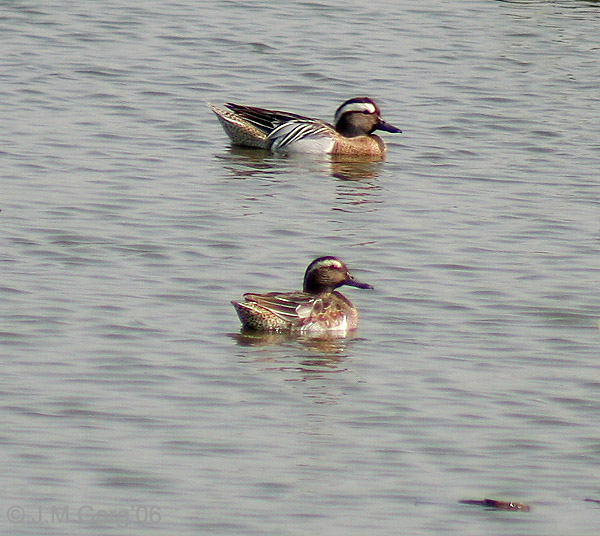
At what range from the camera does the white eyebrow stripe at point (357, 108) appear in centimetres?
1709

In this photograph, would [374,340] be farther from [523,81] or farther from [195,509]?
[523,81]

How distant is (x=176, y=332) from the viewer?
10.4 m

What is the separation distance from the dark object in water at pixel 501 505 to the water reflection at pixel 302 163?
8.14m

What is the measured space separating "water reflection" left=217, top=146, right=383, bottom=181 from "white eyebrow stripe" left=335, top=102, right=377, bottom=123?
487 millimetres

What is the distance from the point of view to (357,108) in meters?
17.2

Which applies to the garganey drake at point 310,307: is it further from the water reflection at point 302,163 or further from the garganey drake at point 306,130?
the garganey drake at point 306,130

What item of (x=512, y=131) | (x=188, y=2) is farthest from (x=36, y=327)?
(x=188, y=2)

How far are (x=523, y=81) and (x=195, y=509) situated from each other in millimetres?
13431

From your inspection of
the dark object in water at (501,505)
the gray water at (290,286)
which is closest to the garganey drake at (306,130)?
the gray water at (290,286)

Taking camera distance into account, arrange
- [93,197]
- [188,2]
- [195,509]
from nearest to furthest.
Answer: [195,509] < [93,197] < [188,2]

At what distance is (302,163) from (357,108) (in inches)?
37.0

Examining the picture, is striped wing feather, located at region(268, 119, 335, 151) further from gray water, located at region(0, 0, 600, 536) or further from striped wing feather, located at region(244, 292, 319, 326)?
striped wing feather, located at region(244, 292, 319, 326)
